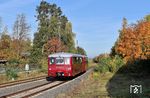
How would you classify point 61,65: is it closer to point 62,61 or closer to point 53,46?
point 62,61

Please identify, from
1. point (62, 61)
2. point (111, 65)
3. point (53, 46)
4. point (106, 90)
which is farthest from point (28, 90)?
point (53, 46)

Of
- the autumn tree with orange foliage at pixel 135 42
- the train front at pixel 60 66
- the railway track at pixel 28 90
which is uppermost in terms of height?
the autumn tree with orange foliage at pixel 135 42

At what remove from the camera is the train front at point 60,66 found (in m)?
36.1

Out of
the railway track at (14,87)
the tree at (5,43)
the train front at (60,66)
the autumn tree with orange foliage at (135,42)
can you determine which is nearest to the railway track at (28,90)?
the railway track at (14,87)

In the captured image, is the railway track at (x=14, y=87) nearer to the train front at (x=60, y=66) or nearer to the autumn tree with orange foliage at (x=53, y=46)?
the train front at (x=60, y=66)

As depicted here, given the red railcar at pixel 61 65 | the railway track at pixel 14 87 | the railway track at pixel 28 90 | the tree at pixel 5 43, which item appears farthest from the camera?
the tree at pixel 5 43

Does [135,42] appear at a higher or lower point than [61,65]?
higher

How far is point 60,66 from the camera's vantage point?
3628cm

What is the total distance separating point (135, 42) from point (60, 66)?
30.5 metres

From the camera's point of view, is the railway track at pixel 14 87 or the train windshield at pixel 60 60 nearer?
the railway track at pixel 14 87

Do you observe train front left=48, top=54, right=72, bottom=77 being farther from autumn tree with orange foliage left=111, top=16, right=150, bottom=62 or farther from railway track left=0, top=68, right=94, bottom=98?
autumn tree with orange foliage left=111, top=16, right=150, bottom=62

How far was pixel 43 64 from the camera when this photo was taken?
194ft

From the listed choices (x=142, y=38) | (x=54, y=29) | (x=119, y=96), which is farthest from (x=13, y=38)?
(x=119, y=96)

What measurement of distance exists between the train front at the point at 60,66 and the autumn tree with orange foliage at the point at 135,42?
26528 millimetres
